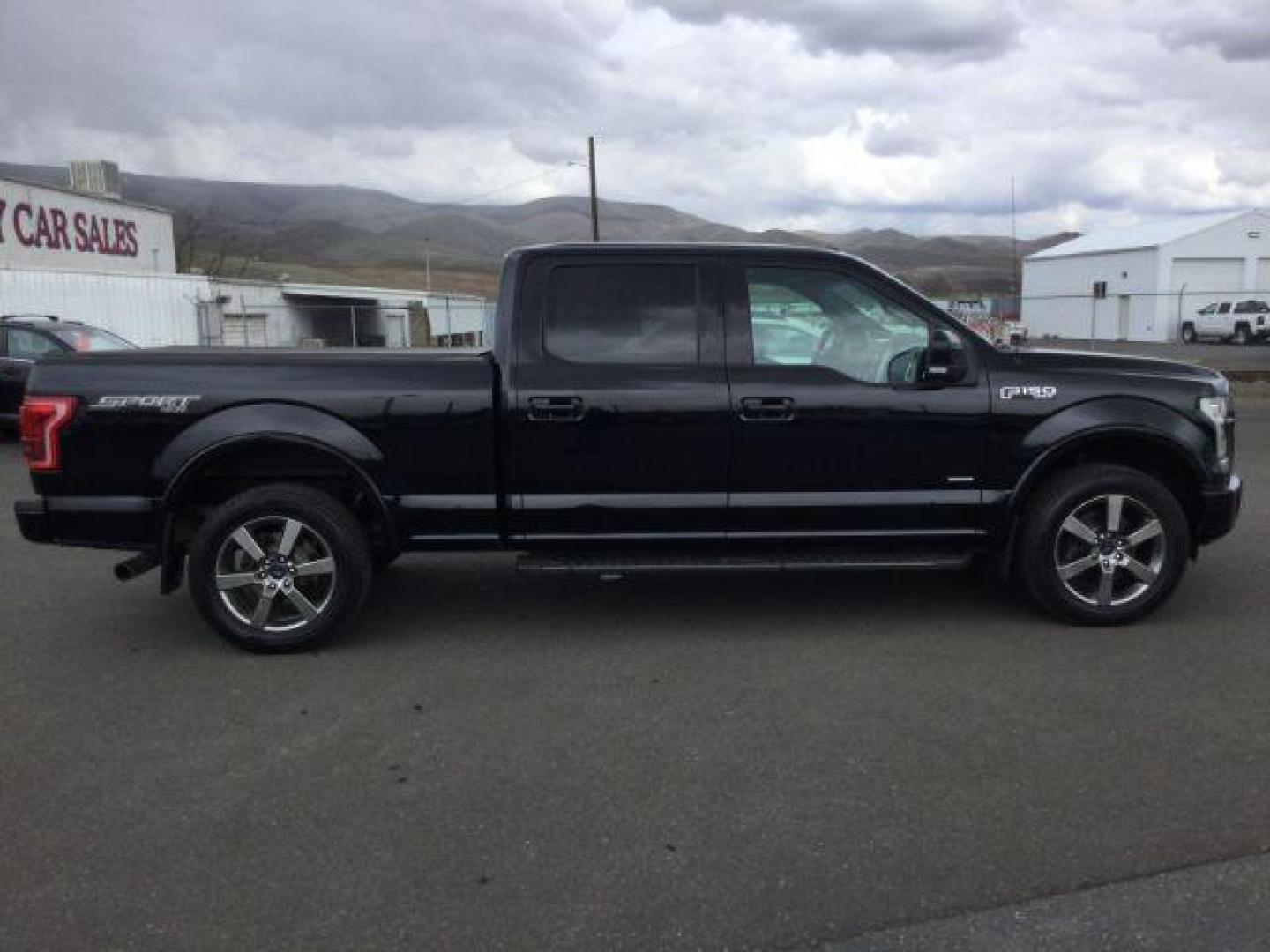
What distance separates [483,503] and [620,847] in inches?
88.7

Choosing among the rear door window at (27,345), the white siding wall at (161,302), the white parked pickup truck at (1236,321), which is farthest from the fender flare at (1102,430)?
the white parked pickup truck at (1236,321)

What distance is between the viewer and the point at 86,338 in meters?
14.8

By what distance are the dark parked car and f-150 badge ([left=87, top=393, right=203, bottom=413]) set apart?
9.08 m

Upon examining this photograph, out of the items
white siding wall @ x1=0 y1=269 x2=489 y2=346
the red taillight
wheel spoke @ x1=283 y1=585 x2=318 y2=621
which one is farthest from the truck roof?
white siding wall @ x1=0 y1=269 x2=489 y2=346

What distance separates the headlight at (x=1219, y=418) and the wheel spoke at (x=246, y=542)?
4.50 metres

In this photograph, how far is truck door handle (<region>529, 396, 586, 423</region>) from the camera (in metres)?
5.23

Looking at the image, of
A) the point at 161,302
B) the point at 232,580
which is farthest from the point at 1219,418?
the point at 161,302

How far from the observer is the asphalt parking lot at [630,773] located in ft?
10.1

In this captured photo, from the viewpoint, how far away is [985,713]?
14.5 ft

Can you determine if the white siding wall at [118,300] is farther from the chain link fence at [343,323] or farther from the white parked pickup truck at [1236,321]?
the white parked pickup truck at [1236,321]

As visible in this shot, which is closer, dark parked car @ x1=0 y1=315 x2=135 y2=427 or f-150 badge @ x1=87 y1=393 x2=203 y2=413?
f-150 badge @ x1=87 y1=393 x2=203 y2=413

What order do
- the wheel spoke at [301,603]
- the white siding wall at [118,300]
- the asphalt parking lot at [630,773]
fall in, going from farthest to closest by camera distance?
the white siding wall at [118,300], the wheel spoke at [301,603], the asphalt parking lot at [630,773]

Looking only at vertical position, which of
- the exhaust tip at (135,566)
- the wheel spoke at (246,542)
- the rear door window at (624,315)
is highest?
the rear door window at (624,315)

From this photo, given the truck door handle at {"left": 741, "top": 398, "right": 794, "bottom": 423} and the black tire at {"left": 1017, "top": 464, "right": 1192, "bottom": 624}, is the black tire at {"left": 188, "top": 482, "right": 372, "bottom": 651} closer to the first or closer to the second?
the truck door handle at {"left": 741, "top": 398, "right": 794, "bottom": 423}
